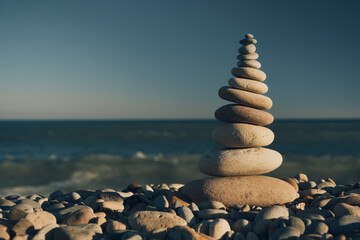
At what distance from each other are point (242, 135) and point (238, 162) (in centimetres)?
48

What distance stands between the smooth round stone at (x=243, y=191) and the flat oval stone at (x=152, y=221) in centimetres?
140

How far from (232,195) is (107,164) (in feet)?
39.0

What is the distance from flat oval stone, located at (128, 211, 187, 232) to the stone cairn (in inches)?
57.3

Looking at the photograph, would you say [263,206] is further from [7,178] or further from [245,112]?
[7,178]

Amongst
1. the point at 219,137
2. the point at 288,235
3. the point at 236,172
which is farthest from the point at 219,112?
the point at 288,235

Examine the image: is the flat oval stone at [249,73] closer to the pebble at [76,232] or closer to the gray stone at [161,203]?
the gray stone at [161,203]

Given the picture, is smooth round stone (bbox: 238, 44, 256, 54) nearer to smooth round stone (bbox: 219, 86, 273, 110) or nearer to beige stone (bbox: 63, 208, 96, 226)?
smooth round stone (bbox: 219, 86, 273, 110)

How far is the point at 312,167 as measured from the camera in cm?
1543

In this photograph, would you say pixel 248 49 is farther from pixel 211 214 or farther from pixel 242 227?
pixel 242 227

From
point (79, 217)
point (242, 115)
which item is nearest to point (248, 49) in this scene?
point (242, 115)

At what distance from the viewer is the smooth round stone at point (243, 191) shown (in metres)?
5.32

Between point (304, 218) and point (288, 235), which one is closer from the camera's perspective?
point (288, 235)

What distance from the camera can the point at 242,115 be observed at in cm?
577

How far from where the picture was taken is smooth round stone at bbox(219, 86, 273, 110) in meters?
5.82
